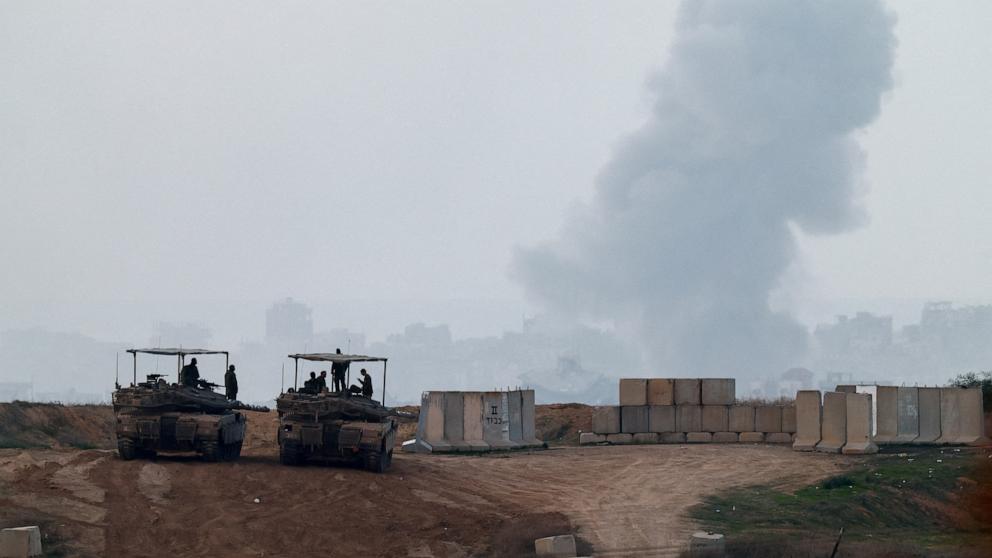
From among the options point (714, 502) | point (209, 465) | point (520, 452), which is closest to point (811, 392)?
point (520, 452)

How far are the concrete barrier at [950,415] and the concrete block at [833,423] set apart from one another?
3.89m

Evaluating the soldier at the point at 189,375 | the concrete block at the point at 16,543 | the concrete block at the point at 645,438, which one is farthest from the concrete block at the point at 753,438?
the concrete block at the point at 16,543

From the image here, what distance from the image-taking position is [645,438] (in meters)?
39.3

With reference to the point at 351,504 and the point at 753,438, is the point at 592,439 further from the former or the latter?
the point at 351,504

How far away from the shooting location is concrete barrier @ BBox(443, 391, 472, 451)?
35594 millimetres

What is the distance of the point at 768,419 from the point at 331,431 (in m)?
18.0

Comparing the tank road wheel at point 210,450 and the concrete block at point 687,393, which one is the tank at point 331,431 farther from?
the concrete block at point 687,393

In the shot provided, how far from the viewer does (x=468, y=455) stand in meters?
34.7

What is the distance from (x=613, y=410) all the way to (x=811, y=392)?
6626 millimetres

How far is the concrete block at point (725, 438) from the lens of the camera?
39.4 metres

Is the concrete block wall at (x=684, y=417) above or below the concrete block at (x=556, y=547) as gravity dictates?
above

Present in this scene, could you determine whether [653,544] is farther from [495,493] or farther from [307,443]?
[307,443]

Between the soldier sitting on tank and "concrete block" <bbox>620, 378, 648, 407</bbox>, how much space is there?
13.0 metres

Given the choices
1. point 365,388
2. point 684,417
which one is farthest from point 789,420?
point 365,388
